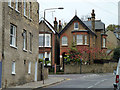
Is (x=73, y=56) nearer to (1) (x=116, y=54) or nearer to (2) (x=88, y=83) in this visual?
(1) (x=116, y=54)

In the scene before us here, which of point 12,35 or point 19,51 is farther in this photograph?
point 19,51

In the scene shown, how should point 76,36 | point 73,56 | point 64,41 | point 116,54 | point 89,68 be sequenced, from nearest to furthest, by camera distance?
1. point 89,68
2. point 73,56
3. point 76,36
4. point 64,41
5. point 116,54

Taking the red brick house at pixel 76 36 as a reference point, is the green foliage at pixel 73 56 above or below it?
below

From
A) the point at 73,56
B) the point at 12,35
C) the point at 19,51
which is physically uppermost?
the point at 12,35

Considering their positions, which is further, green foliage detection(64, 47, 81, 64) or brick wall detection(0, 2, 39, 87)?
green foliage detection(64, 47, 81, 64)

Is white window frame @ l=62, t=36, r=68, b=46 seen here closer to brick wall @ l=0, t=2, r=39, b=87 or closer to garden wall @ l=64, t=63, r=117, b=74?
garden wall @ l=64, t=63, r=117, b=74

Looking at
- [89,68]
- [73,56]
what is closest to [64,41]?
[73,56]

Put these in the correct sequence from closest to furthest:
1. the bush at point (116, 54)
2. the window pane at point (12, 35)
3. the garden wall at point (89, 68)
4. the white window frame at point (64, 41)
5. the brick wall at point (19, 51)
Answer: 1. the brick wall at point (19, 51)
2. the window pane at point (12, 35)
3. the garden wall at point (89, 68)
4. the white window frame at point (64, 41)
5. the bush at point (116, 54)

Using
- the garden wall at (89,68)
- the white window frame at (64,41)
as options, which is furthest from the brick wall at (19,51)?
the white window frame at (64,41)

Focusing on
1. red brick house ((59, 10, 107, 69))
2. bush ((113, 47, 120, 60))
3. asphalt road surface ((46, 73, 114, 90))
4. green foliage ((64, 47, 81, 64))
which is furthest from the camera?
bush ((113, 47, 120, 60))

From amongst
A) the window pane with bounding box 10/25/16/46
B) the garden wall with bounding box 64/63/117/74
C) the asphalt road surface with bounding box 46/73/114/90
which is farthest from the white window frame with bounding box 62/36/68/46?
the window pane with bounding box 10/25/16/46

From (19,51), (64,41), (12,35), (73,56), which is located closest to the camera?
(12,35)

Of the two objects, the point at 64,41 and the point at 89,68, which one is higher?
the point at 64,41

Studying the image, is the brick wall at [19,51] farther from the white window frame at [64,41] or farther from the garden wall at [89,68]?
the white window frame at [64,41]
